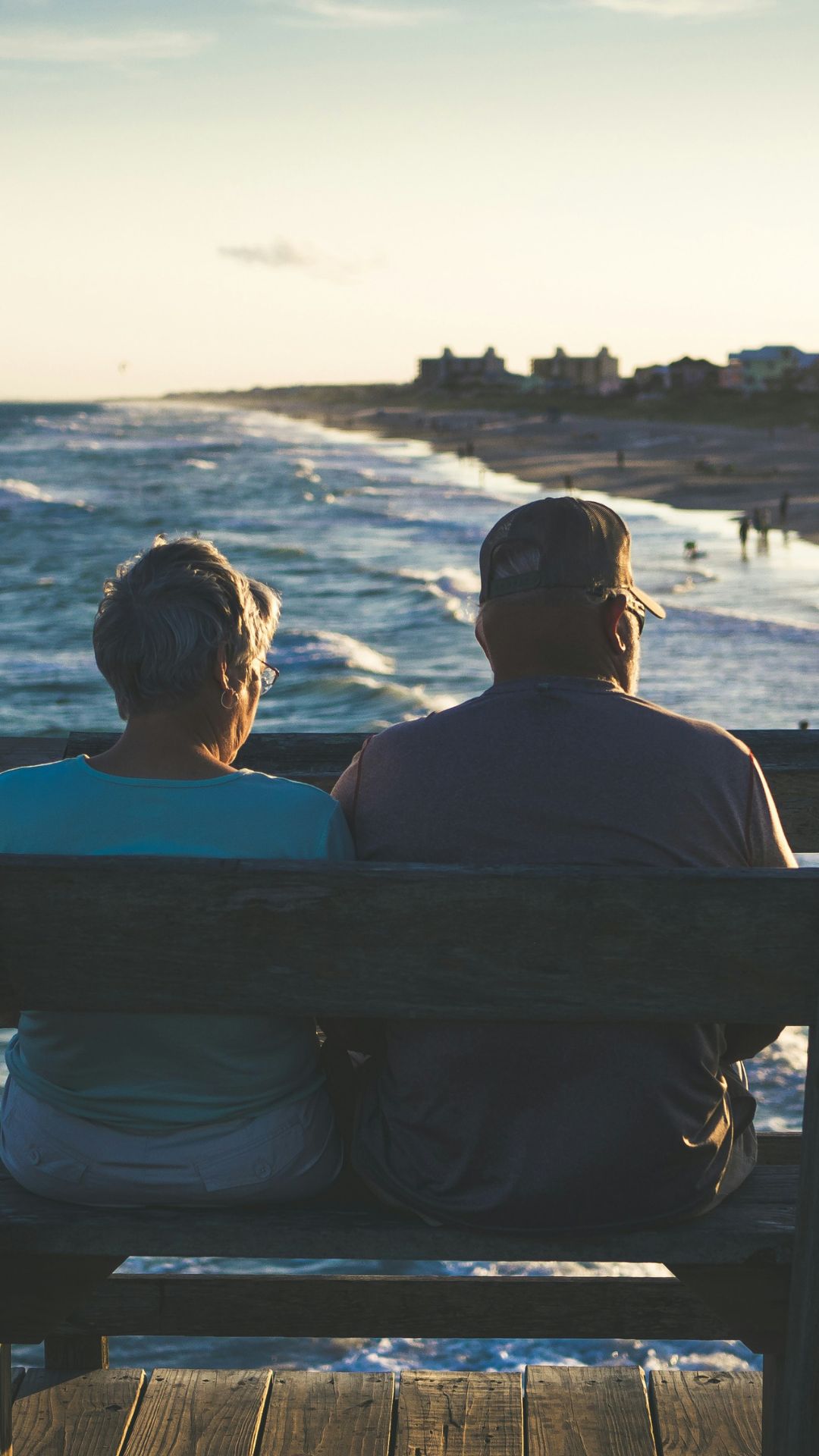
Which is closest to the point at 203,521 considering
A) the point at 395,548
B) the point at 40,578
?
the point at 395,548

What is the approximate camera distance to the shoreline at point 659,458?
49.2m

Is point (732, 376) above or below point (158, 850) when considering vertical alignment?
above

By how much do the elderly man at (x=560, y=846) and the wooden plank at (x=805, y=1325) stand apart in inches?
6.7

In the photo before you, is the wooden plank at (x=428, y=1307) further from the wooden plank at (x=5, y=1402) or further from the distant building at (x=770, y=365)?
the distant building at (x=770, y=365)

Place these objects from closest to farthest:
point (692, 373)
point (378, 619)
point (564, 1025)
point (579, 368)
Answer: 1. point (564, 1025)
2. point (378, 619)
3. point (692, 373)
4. point (579, 368)

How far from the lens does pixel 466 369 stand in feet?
620

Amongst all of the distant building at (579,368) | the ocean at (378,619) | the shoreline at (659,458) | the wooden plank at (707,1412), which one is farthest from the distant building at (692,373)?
the wooden plank at (707,1412)

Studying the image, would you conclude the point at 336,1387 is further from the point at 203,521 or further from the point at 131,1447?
the point at 203,521

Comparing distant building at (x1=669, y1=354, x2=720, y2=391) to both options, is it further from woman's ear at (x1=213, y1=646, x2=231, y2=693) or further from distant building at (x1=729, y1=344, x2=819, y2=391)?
woman's ear at (x1=213, y1=646, x2=231, y2=693)

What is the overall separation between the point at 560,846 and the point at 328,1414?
1625 mm

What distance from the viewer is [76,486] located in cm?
5869

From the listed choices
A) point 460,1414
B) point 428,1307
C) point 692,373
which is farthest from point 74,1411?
point 692,373

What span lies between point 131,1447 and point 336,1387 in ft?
1.44

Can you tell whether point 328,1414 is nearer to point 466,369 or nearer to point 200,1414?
point 200,1414
